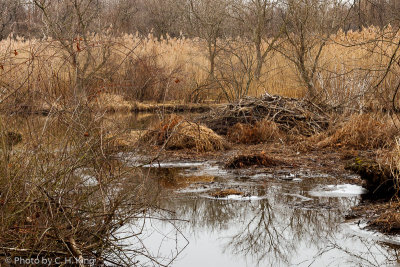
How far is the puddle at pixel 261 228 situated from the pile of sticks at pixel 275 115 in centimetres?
365

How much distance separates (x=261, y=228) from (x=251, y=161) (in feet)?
9.52

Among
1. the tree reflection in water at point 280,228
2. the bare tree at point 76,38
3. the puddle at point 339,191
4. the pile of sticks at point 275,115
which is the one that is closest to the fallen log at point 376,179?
the puddle at point 339,191

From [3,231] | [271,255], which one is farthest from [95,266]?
[271,255]

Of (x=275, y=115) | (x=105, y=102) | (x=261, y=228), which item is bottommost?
(x=261, y=228)

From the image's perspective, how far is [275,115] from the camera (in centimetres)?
1073

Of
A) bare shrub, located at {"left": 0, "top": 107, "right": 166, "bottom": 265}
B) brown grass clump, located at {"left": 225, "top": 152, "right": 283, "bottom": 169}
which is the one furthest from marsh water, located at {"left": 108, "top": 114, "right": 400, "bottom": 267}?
brown grass clump, located at {"left": 225, "top": 152, "right": 283, "bottom": 169}

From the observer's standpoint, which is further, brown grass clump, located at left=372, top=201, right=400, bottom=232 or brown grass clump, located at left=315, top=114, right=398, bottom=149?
brown grass clump, located at left=315, top=114, right=398, bottom=149

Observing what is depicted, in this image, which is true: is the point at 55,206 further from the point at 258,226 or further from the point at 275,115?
the point at 275,115

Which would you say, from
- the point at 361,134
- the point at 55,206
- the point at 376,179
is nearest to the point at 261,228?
the point at 376,179

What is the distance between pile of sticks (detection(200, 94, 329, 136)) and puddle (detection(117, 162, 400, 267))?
12.0ft

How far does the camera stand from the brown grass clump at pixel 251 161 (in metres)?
8.12

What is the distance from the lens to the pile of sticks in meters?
10.8

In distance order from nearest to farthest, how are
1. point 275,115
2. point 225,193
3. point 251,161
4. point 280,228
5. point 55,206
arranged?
point 55,206, point 280,228, point 225,193, point 251,161, point 275,115

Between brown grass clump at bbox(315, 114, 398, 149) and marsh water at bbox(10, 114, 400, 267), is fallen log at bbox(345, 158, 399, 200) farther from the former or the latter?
brown grass clump at bbox(315, 114, 398, 149)
